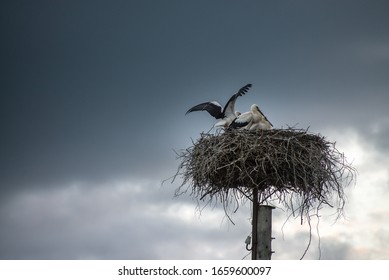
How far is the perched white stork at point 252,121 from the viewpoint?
29.8ft

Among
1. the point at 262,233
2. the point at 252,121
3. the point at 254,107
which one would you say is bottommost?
the point at 262,233

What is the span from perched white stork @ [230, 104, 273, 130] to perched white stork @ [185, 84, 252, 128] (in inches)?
11.8

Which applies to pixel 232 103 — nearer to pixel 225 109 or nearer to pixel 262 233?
pixel 225 109

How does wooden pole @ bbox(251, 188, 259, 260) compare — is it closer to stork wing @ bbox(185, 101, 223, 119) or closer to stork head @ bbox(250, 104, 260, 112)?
stork head @ bbox(250, 104, 260, 112)

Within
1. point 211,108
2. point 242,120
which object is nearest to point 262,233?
point 242,120

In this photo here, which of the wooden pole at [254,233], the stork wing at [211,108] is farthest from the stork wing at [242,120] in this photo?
the wooden pole at [254,233]

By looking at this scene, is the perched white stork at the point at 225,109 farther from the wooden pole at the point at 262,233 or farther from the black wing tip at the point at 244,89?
the wooden pole at the point at 262,233

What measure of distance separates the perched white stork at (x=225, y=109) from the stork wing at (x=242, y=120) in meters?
0.26

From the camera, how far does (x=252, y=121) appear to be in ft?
30.3

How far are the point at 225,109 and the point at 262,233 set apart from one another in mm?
2845

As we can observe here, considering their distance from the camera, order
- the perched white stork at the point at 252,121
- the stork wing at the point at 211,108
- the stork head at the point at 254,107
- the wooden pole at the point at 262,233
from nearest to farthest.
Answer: the wooden pole at the point at 262,233 → the perched white stork at the point at 252,121 → the stork head at the point at 254,107 → the stork wing at the point at 211,108

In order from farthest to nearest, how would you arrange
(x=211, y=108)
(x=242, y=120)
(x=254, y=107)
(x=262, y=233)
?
(x=211, y=108)
(x=254, y=107)
(x=242, y=120)
(x=262, y=233)
